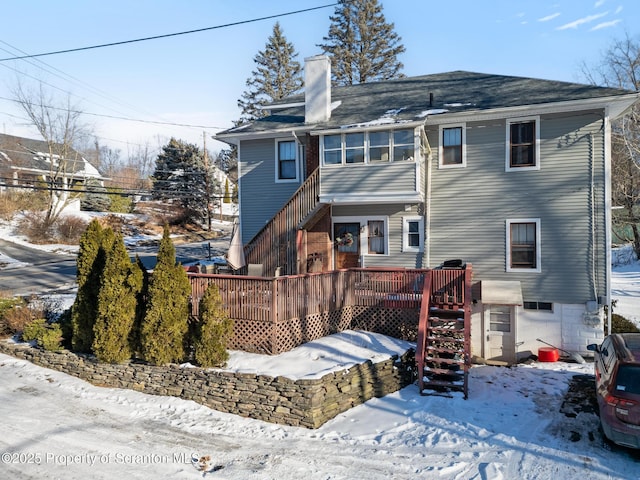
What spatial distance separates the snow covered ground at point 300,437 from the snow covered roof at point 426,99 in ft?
26.0

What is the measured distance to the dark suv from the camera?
243 inches

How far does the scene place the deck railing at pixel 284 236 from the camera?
13891mm

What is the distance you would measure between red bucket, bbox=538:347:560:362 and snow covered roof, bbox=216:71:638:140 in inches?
281

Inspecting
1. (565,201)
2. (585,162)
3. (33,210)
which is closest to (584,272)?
(565,201)

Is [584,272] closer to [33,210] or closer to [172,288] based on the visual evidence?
[172,288]

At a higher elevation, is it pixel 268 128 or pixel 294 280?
pixel 268 128

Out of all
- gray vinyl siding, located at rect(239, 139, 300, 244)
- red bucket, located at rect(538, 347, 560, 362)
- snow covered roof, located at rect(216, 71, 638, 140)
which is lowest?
red bucket, located at rect(538, 347, 560, 362)

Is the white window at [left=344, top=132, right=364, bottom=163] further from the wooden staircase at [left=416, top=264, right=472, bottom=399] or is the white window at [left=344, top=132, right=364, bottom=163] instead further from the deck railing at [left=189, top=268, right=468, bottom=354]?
the wooden staircase at [left=416, top=264, right=472, bottom=399]

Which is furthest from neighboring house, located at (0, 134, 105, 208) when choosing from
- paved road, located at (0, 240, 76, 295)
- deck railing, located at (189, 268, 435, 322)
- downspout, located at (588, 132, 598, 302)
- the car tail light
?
the car tail light

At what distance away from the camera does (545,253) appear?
1270 cm

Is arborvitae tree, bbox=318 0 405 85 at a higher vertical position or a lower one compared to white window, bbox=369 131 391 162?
higher

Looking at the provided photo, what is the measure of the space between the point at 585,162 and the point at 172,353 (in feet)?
40.7

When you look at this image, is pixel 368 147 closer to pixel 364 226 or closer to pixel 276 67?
pixel 364 226

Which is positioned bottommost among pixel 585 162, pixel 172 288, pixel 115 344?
pixel 115 344
